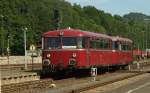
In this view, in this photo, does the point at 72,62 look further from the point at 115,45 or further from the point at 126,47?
the point at 126,47

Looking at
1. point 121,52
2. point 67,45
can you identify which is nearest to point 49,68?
point 67,45

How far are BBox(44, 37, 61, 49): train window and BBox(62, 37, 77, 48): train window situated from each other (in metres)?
0.34

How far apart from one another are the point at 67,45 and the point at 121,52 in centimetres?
1457

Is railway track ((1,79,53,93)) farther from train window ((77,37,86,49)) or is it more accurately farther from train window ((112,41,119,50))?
train window ((112,41,119,50))

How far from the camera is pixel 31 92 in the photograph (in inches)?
962

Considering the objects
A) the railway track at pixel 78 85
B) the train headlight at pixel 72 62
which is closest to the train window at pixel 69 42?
the train headlight at pixel 72 62

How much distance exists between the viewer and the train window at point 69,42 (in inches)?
1385

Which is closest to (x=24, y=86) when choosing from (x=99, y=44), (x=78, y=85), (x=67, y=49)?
(x=78, y=85)

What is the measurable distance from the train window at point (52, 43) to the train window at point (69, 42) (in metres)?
0.34

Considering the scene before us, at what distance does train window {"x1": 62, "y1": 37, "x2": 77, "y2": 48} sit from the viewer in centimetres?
3519

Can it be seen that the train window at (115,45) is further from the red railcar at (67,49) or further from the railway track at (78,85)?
the railway track at (78,85)

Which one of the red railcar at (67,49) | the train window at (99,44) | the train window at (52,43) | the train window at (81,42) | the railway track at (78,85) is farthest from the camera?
the train window at (99,44)

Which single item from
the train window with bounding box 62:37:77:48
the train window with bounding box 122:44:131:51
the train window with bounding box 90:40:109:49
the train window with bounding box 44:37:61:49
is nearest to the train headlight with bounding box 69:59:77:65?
the train window with bounding box 62:37:77:48

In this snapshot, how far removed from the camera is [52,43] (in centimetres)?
3541
